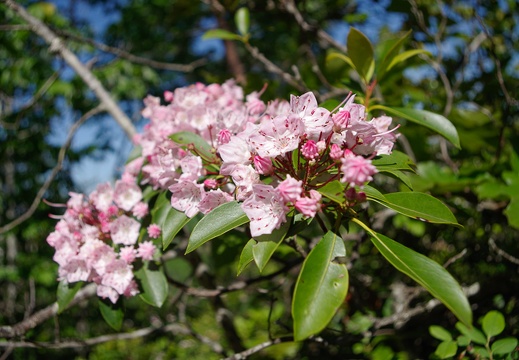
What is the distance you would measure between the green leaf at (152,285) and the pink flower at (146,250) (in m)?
0.03

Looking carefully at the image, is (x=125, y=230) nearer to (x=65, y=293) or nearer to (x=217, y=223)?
(x=65, y=293)

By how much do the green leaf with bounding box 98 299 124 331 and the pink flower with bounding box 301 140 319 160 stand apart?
0.70 m

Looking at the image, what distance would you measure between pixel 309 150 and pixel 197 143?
1.18 feet

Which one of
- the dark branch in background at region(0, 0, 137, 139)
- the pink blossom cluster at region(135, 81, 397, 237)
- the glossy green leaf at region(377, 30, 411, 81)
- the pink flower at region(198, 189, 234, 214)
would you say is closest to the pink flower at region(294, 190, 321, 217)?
the pink blossom cluster at region(135, 81, 397, 237)

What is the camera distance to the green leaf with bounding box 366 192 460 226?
0.75 meters

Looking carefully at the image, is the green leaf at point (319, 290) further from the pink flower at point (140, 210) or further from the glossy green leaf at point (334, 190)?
the pink flower at point (140, 210)

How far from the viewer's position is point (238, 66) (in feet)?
18.5

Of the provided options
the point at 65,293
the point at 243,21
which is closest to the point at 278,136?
the point at 65,293

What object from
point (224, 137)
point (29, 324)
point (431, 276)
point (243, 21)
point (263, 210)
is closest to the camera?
point (431, 276)

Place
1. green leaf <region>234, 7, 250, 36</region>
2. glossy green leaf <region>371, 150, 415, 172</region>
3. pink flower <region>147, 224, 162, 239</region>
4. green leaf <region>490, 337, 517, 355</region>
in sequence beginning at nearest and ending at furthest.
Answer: glossy green leaf <region>371, 150, 415, 172</region> → green leaf <region>490, 337, 517, 355</region> → pink flower <region>147, 224, 162, 239</region> → green leaf <region>234, 7, 250, 36</region>

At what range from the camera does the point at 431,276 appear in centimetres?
66

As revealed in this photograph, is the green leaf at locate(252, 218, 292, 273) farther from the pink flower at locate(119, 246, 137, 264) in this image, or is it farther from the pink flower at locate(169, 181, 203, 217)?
the pink flower at locate(119, 246, 137, 264)

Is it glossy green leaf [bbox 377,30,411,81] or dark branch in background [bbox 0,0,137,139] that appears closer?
glossy green leaf [bbox 377,30,411,81]

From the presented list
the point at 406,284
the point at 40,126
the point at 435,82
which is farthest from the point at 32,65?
the point at 406,284
